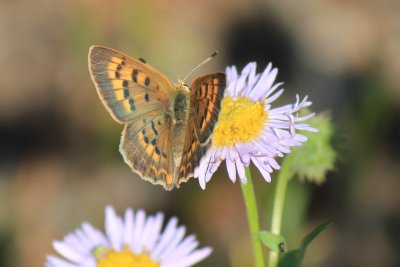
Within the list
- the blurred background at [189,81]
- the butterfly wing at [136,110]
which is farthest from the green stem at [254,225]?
the blurred background at [189,81]

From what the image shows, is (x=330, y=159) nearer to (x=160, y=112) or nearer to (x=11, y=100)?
(x=160, y=112)

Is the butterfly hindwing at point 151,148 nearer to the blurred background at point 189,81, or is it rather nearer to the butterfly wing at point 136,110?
the butterfly wing at point 136,110

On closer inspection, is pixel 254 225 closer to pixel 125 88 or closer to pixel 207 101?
pixel 207 101

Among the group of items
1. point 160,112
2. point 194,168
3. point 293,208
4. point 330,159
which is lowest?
point 293,208

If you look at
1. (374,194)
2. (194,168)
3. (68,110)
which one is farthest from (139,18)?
(194,168)

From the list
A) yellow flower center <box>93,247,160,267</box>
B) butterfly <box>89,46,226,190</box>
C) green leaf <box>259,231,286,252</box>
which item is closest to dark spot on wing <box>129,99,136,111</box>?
butterfly <box>89,46,226,190</box>
